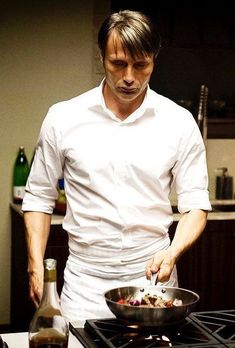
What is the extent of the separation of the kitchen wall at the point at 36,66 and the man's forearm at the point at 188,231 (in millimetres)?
2288

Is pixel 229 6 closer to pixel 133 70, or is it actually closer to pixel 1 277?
pixel 1 277

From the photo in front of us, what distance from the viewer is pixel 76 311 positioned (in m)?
2.42

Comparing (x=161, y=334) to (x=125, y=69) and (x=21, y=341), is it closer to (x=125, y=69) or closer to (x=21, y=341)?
(x=21, y=341)

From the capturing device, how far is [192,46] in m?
4.80

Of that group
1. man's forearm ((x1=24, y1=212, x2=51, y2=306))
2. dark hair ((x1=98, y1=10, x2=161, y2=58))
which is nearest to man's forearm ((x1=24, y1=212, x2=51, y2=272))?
man's forearm ((x1=24, y1=212, x2=51, y2=306))

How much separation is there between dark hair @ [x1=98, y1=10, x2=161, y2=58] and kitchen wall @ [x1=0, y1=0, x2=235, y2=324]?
219 centimetres

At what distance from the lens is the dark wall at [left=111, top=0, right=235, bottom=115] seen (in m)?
4.74

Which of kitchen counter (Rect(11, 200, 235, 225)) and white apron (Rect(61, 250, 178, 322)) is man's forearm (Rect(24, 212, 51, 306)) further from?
kitchen counter (Rect(11, 200, 235, 225))

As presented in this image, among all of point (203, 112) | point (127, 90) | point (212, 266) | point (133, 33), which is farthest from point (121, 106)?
point (203, 112)

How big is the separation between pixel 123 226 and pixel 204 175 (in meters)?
0.34

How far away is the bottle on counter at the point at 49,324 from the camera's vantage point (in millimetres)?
1697

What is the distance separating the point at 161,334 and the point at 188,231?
646mm

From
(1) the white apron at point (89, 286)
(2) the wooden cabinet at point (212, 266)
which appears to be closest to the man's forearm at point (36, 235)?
(1) the white apron at point (89, 286)

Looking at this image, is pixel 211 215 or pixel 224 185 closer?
pixel 211 215
